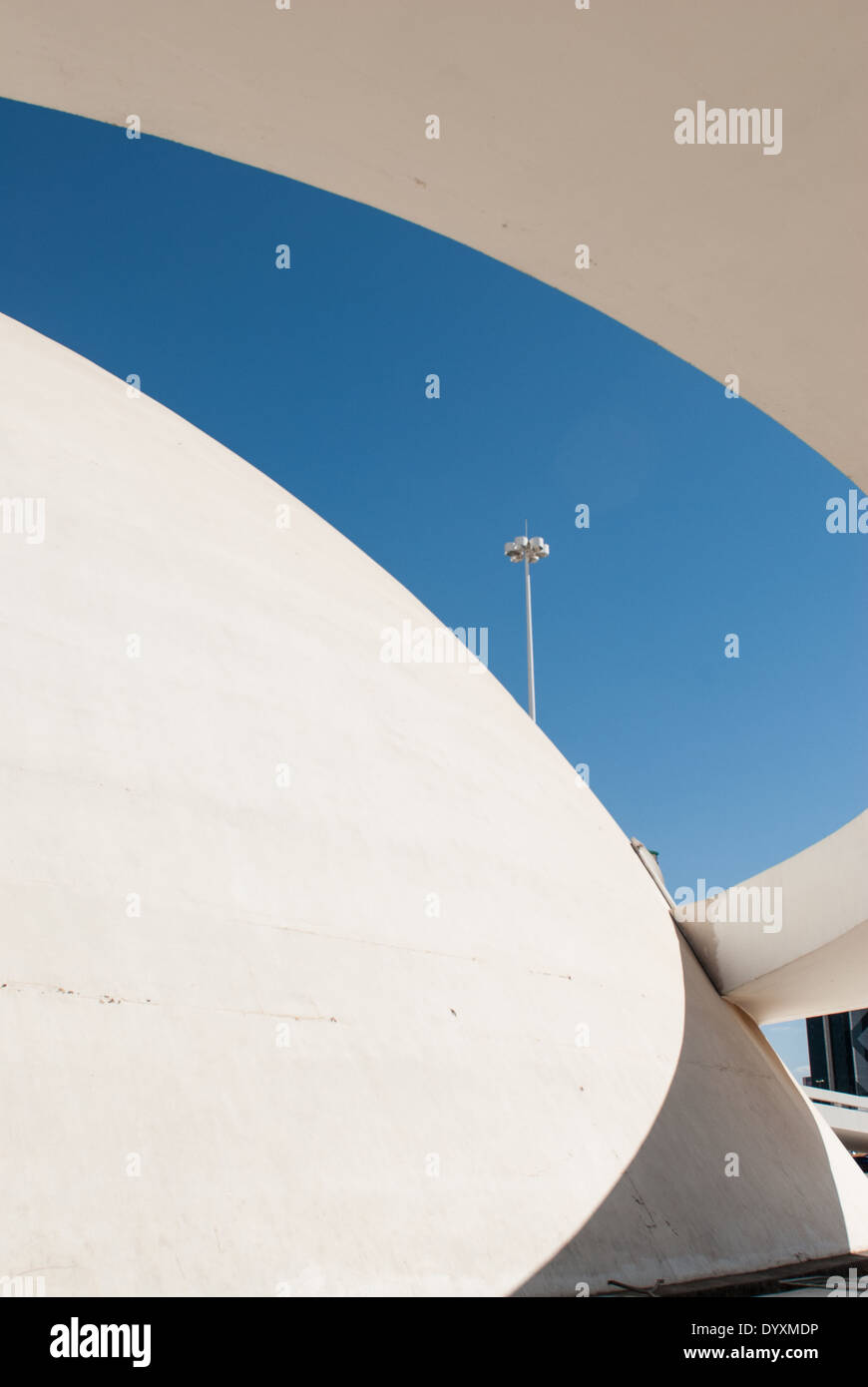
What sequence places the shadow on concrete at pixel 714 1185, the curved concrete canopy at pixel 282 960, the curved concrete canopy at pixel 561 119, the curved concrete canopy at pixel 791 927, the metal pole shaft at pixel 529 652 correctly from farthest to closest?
the metal pole shaft at pixel 529 652
the curved concrete canopy at pixel 791 927
the shadow on concrete at pixel 714 1185
the curved concrete canopy at pixel 282 960
the curved concrete canopy at pixel 561 119

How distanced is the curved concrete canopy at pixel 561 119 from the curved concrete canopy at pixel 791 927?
9.01 m

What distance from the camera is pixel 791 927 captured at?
13.3 m

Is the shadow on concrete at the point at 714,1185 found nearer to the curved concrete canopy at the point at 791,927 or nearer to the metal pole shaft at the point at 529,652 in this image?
the curved concrete canopy at the point at 791,927

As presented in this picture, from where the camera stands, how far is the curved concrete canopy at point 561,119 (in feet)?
11.4

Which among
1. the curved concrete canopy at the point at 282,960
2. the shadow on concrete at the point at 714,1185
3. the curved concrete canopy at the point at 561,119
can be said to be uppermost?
the curved concrete canopy at the point at 561,119

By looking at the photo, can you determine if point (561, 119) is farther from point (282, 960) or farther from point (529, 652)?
point (529, 652)

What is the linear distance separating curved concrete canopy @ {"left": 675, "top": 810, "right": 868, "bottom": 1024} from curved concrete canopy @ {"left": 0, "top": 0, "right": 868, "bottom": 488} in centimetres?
901

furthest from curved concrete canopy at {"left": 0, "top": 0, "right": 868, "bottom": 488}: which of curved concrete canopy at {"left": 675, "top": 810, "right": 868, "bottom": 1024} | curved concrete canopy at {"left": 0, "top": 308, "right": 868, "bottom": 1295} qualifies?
curved concrete canopy at {"left": 675, "top": 810, "right": 868, "bottom": 1024}

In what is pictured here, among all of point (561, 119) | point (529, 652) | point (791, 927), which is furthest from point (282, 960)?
point (529, 652)

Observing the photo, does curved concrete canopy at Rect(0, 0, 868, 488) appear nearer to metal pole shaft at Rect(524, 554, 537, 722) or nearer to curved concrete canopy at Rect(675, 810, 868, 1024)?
curved concrete canopy at Rect(675, 810, 868, 1024)

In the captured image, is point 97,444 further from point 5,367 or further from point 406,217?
point 406,217

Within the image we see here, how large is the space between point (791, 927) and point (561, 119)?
37.8 feet

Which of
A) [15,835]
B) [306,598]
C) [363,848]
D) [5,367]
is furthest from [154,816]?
[5,367]

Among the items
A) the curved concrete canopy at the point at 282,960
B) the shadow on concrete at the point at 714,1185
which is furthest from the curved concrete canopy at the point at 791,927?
the curved concrete canopy at the point at 282,960
